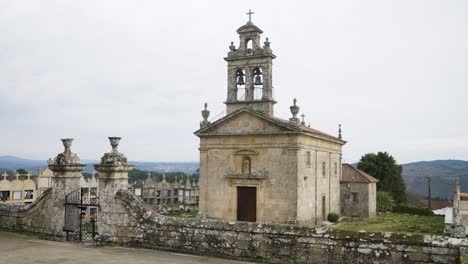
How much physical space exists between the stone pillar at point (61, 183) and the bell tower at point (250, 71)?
55.1ft

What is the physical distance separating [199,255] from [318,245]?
2.79 m

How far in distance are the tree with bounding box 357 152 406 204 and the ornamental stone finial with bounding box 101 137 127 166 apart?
44.3 meters

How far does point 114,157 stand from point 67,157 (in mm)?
2336

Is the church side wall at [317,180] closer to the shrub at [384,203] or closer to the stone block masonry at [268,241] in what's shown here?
the shrub at [384,203]

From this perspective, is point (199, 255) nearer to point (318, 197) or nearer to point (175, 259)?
point (175, 259)

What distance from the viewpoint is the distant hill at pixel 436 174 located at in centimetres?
10026

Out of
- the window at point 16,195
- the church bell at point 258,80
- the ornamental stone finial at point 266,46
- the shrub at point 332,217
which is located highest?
the ornamental stone finial at point 266,46

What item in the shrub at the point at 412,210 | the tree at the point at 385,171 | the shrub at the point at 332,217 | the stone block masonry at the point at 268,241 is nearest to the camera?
the stone block masonry at the point at 268,241

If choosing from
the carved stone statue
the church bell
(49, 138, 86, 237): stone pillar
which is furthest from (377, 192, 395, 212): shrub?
(49, 138, 86, 237): stone pillar

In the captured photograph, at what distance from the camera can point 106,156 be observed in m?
11.3

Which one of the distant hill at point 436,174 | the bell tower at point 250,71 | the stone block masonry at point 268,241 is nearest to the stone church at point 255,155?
the bell tower at point 250,71

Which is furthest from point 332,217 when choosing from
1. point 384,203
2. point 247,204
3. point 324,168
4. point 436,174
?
point 436,174

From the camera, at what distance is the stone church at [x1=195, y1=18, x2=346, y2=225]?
26125 millimetres

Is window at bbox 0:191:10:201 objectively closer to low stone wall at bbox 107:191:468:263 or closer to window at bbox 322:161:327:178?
window at bbox 322:161:327:178
